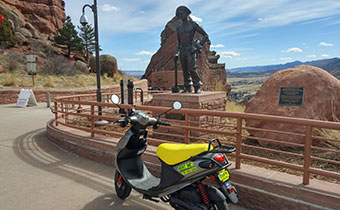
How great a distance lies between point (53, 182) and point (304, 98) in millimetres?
5491

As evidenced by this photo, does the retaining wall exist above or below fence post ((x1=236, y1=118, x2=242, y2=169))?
below

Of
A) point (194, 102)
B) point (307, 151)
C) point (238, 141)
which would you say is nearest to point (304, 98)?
point (194, 102)

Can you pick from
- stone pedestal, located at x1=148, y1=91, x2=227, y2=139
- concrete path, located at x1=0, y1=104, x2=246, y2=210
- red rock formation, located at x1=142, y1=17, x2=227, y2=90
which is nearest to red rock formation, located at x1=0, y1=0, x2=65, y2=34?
red rock formation, located at x1=142, y1=17, x2=227, y2=90

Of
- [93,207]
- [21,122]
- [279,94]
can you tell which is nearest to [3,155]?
[93,207]

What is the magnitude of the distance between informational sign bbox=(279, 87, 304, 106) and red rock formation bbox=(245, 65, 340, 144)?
0.14 metres

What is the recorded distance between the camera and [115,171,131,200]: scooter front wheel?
12.0 feet

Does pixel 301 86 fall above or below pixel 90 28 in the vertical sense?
below

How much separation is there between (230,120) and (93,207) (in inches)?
249

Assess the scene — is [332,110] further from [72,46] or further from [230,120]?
[72,46]

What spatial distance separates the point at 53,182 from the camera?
14.2ft

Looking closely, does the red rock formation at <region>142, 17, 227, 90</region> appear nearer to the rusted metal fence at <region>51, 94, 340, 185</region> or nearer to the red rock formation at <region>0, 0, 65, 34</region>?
the red rock formation at <region>0, 0, 65, 34</region>

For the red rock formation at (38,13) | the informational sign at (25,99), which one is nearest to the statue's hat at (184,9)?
the informational sign at (25,99)

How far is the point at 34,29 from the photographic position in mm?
34969

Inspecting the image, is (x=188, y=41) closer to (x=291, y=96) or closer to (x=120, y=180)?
(x=291, y=96)
